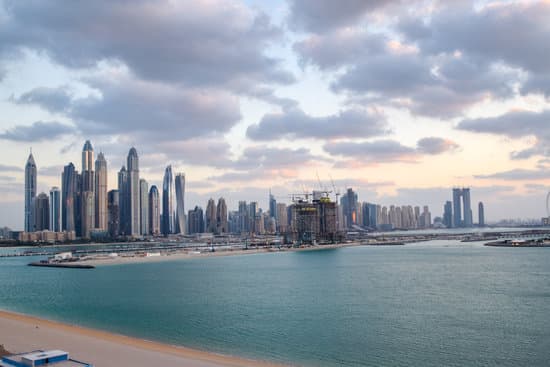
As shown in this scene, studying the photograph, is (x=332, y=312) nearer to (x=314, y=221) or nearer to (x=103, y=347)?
(x=103, y=347)

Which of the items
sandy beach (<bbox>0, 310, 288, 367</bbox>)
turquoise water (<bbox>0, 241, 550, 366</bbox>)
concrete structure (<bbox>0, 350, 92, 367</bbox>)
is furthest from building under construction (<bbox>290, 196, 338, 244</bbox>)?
concrete structure (<bbox>0, 350, 92, 367</bbox>)

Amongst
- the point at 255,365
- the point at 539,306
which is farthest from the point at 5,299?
the point at 539,306

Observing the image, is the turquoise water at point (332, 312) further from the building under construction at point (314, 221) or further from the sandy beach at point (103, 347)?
the building under construction at point (314, 221)

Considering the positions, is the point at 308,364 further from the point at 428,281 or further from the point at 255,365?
the point at 428,281

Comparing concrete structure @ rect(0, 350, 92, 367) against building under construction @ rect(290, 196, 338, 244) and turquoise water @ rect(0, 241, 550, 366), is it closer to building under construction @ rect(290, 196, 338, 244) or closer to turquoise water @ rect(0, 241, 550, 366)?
turquoise water @ rect(0, 241, 550, 366)

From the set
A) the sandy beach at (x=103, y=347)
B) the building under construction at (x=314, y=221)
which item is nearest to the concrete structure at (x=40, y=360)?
the sandy beach at (x=103, y=347)
